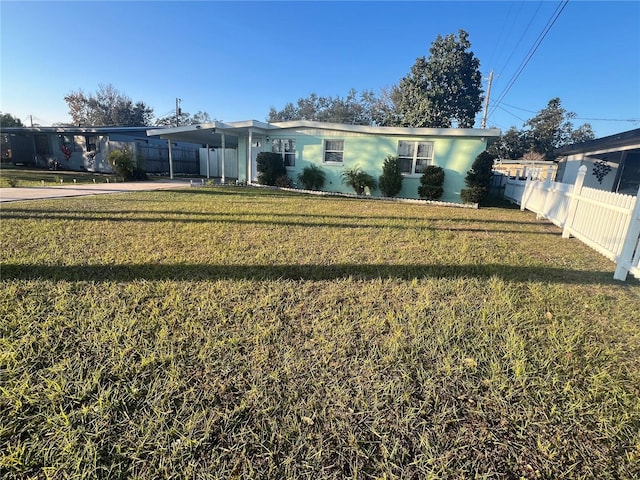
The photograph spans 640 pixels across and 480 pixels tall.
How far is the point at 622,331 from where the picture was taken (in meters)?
A: 2.72

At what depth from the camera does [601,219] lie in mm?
4969

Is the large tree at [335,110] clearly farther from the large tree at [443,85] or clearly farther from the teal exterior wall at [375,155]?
the teal exterior wall at [375,155]

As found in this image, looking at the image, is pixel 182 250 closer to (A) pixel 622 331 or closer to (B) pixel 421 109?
(A) pixel 622 331

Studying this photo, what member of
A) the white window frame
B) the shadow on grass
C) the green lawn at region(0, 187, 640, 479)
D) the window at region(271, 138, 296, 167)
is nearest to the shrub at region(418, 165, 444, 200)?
the white window frame

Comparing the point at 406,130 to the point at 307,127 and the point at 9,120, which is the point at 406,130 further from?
the point at 9,120

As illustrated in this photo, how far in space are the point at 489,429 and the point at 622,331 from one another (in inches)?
76.0

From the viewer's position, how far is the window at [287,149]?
1387 centimetres

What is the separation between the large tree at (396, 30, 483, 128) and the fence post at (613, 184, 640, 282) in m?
24.3

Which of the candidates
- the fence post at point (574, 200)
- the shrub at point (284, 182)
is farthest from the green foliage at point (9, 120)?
the fence post at point (574, 200)

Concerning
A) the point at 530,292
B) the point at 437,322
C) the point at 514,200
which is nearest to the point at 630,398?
the point at 437,322

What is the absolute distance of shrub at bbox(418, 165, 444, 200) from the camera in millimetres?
11656

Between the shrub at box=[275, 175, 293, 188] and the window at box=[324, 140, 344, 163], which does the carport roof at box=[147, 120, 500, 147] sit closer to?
the window at box=[324, 140, 344, 163]

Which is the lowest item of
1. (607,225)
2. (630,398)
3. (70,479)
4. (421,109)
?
(70,479)

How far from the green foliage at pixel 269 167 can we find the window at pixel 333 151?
1.97 metres
